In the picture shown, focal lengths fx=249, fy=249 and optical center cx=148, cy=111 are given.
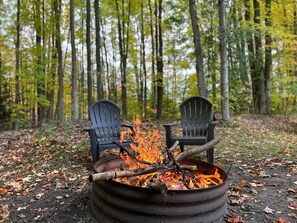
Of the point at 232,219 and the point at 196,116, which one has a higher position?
the point at 196,116

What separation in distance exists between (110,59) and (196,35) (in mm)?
10720

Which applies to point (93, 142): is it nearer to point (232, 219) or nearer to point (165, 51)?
point (232, 219)

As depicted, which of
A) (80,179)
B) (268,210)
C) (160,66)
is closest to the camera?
(268,210)

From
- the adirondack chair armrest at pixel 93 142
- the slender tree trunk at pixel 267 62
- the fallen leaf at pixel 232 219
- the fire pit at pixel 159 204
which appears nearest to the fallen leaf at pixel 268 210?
the fallen leaf at pixel 232 219

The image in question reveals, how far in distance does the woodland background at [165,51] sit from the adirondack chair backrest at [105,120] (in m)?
3.54

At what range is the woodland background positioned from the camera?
307 inches

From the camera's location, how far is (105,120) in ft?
13.2

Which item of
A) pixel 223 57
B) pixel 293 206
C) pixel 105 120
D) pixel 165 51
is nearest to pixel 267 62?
pixel 223 57

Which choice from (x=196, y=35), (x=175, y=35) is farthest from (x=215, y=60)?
(x=196, y=35)

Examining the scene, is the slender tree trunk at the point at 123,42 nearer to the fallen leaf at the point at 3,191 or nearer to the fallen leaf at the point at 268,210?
the fallen leaf at the point at 3,191

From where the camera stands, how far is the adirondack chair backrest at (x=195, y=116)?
4.20 m

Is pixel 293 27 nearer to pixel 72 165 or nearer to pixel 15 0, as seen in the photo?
pixel 72 165

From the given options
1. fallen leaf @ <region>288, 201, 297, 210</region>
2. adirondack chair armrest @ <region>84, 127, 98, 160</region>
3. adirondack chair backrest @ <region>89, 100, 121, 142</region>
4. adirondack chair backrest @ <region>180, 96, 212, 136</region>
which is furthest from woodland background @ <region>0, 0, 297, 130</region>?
fallen leaf @ <region>288, 201, 297, 210</region>

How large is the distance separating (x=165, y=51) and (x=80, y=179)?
398 inches
